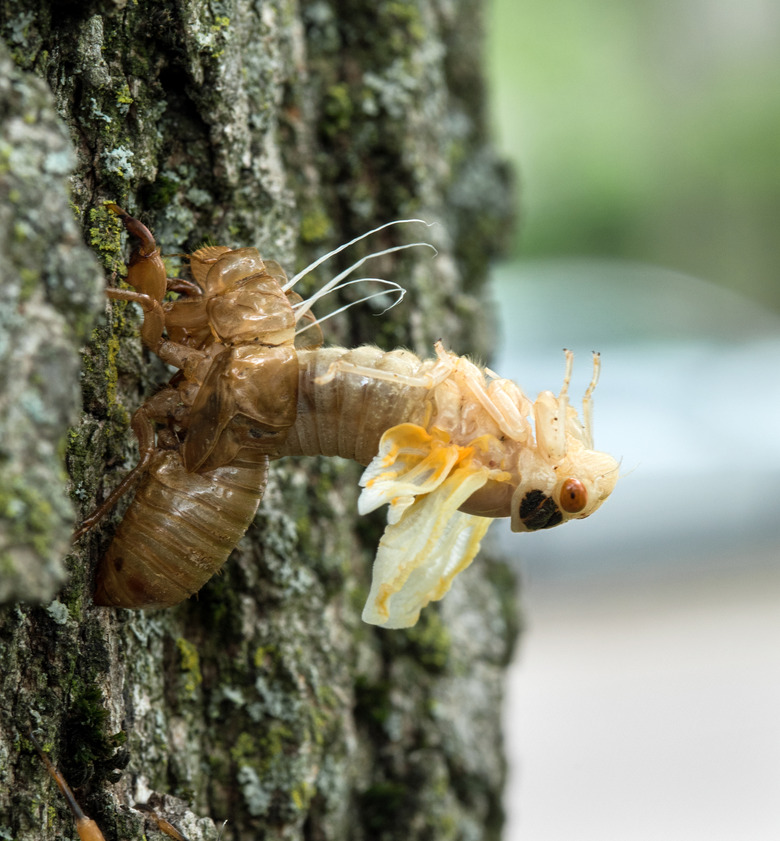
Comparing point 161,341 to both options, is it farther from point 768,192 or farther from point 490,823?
point 768,192

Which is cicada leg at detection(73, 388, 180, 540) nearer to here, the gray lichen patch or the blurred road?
the gray lichen patch

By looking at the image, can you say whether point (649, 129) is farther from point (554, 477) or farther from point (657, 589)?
point (554, 477)

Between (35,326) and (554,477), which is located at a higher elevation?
(554,477)

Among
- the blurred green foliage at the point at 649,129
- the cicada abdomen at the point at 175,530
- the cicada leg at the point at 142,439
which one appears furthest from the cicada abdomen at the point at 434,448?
the blurred green foliage at the point at 649,129

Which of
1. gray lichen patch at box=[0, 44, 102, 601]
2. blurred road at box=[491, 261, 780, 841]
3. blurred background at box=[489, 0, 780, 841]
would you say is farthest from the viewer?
blurred background at box=[489, 0, 780, 841]

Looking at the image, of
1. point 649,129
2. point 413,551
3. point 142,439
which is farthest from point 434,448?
point 649,129

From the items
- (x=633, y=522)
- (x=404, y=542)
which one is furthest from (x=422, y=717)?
(x=633, y=522)

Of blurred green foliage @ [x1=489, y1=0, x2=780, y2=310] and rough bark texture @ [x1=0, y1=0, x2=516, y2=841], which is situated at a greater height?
→ blurred green foliage @ [x1=489, y1=0, x2=780, y2=310]

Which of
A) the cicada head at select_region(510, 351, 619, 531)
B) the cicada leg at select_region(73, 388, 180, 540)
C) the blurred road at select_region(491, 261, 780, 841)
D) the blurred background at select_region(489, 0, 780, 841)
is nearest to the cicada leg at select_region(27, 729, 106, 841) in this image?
the cicada leg at select_region(73, 388, 180, 540)
